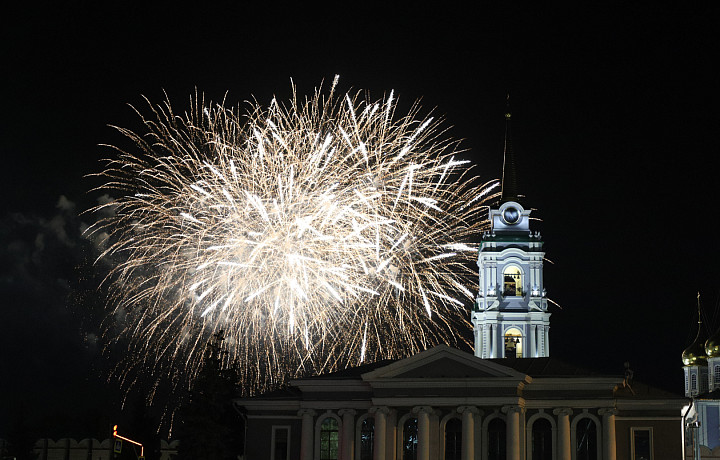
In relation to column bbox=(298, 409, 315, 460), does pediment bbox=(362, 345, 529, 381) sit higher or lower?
higher

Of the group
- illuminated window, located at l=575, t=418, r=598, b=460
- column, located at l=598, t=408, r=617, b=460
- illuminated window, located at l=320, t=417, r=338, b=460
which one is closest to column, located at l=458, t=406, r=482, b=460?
illuminated window, located at l=575, t=418, r=598, b=460

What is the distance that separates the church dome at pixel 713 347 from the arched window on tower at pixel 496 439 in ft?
143

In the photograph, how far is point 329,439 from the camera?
4928 cm

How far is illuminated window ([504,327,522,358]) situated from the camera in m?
76.6

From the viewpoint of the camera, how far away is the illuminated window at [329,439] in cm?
4904

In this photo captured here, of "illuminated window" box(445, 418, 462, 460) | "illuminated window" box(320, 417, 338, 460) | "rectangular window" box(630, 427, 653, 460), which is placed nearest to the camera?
"rectangular window" box(630, 427, 653, 460)

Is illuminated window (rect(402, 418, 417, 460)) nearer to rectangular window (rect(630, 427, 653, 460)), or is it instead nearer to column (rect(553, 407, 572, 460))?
column (rect(553, 407, 572, 460))

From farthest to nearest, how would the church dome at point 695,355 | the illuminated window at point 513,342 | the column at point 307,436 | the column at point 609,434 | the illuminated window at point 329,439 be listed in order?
1. the church dome at point 695,355
2. the illuminated window at point 513,342
3. the illuminated window at point 329,439
4. the column at point 307,436
5. the column at point 609,434

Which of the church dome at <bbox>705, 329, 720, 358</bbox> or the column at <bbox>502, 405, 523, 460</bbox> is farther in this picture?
the church dome at <bbox>705, 329, 720, 358</bbox>

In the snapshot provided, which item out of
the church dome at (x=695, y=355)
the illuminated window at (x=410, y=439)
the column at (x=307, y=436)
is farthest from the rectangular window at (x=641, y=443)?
the church dome at (x=695, y=355)

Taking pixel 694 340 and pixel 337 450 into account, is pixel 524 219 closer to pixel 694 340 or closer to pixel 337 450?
pixel 694 340

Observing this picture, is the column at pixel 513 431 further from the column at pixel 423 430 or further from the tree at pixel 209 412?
the tree at pixel 209 412

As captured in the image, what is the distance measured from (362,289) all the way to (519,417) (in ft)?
32.7

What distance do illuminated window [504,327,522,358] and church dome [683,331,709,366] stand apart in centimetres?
2286
